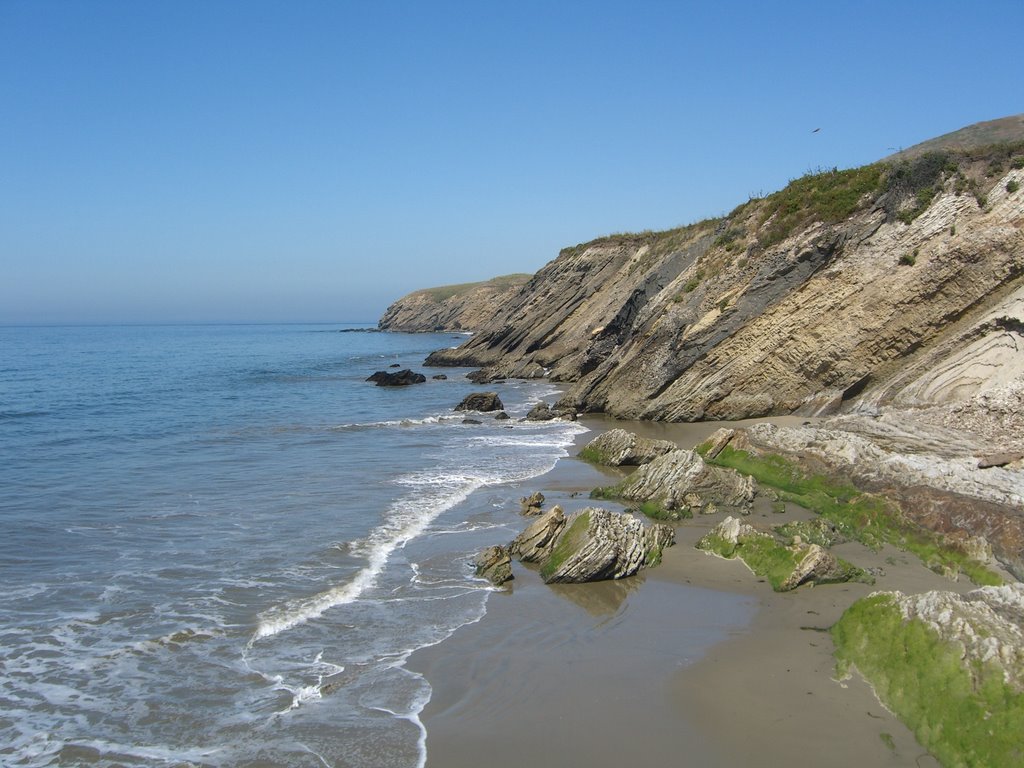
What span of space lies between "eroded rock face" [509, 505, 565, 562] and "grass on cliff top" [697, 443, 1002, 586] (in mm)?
4566

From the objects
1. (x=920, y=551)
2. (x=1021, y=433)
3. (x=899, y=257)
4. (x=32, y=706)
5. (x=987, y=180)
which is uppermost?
(x=987, y=180)

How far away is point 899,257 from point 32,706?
69.6 ft

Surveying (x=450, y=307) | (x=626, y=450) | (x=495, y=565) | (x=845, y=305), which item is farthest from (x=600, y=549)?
(x=450, y=307)

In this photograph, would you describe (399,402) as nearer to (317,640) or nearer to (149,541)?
(149,541)

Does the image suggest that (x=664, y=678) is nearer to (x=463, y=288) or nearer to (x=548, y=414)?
(x=548, y=414)

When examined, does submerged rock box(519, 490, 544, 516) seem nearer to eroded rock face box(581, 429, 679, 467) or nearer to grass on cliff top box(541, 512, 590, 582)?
grass on cliff top box(541, 512, 590, 582)

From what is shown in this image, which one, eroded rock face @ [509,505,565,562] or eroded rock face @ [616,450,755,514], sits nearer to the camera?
eroded rock face @ [509,505,565,562]

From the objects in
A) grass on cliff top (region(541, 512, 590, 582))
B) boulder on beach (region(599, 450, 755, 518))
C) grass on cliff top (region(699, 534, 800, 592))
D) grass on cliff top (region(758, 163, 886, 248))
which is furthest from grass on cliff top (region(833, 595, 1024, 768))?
grass on cliff top (region(758, 163, 886, 248))

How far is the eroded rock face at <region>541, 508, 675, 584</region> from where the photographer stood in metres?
11.0

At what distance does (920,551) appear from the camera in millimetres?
10977

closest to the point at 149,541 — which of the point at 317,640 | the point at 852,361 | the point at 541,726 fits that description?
the point at 317,640

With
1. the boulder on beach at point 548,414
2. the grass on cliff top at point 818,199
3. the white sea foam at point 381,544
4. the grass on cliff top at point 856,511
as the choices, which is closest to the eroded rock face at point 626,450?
the grass on cliff top at point 856,511

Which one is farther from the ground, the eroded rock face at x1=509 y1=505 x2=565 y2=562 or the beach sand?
the eroded rock face at x1=509 y1=505 x2=565 y2=562

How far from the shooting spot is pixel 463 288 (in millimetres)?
140625
